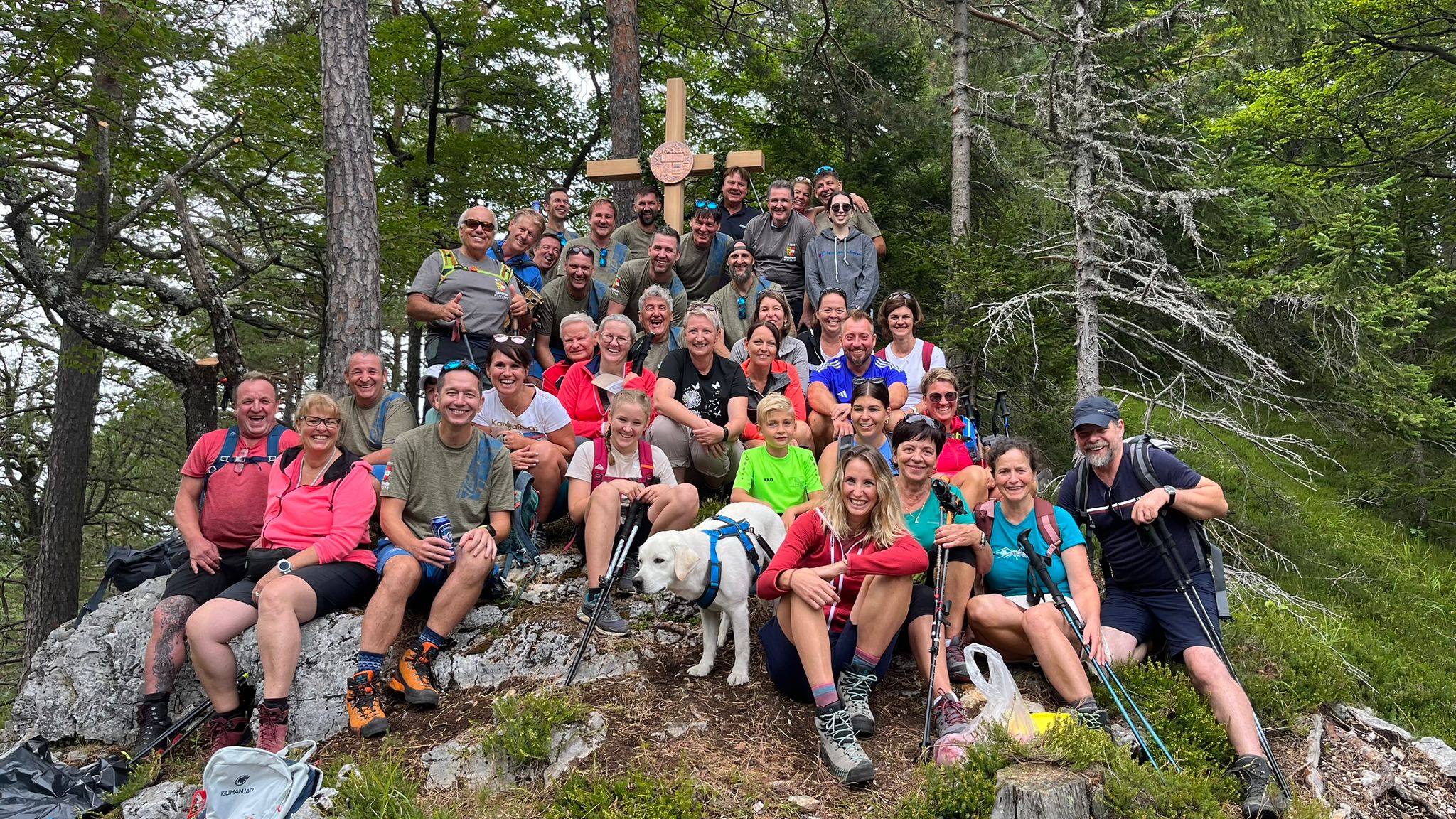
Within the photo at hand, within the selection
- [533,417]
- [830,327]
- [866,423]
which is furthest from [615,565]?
[830,327]

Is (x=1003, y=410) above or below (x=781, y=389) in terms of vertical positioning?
below

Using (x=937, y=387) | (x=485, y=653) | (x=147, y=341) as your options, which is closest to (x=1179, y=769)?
(x=937, y=387)

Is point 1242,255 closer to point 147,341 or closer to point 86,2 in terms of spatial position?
point 147,341

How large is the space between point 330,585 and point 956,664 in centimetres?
371

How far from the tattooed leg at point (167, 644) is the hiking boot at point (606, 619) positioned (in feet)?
7.93

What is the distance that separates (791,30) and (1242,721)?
44.2ft

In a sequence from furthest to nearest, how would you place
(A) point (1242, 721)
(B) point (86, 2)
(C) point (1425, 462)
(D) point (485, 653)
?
(C) point (1425, 462)
(B) point (86, 2)
(D) point (485, 653)
(A) point (1242, 721)

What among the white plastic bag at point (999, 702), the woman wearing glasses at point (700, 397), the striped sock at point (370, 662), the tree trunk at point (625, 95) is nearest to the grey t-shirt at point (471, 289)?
the woman wearing glasses at point (700, 397)

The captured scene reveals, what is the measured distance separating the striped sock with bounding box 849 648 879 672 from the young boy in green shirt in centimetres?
117

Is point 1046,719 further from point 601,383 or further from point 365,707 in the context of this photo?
point 601,383

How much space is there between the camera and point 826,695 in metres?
4.20

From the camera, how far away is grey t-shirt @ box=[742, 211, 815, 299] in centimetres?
884

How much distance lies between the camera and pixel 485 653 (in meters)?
5.25

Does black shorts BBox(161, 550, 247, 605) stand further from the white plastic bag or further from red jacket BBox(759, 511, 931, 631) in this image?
the white plastic bag
